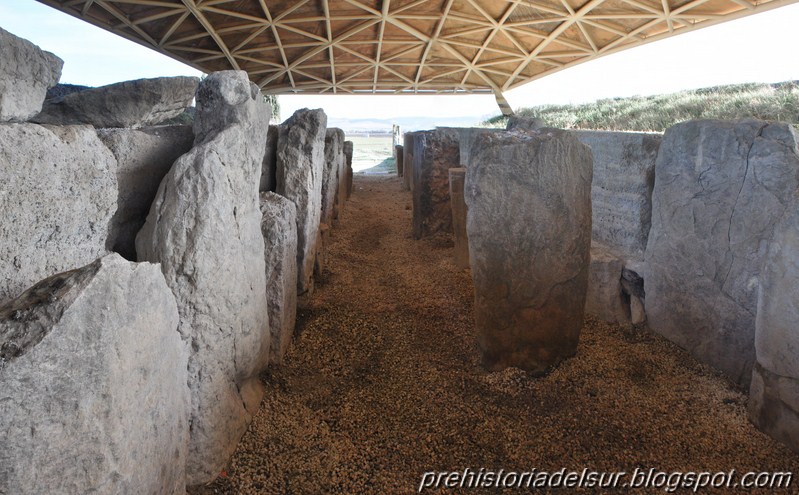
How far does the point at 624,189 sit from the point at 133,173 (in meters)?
3.35

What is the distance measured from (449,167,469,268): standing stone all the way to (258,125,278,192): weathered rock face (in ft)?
6.09

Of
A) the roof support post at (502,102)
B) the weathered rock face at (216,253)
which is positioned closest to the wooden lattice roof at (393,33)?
the roof support post at (502,102)

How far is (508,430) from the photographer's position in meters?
2.65

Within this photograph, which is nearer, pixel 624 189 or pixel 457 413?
pixel 457 413

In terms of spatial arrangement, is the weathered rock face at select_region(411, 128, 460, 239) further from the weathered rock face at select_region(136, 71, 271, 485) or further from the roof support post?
the roof support post

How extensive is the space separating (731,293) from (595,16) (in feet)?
36.5

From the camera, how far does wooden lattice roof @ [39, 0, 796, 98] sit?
12086mm

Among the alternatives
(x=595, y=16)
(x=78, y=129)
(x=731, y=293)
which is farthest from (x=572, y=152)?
(x=595, y=16)

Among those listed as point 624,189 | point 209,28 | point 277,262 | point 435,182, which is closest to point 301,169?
point 277,262

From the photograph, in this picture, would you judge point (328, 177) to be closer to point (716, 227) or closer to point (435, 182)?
point (435, 182)

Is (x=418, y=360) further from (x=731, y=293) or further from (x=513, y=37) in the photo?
(x=513, y=37)

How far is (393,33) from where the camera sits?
14.7 meters

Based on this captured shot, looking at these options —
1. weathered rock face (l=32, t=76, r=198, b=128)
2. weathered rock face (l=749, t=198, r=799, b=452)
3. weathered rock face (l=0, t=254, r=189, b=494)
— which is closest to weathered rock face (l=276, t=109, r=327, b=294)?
weathered rock face (l=32, t=76, r=198, b=128)

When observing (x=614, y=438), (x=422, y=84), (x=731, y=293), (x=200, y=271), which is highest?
(x=422, y=84)
